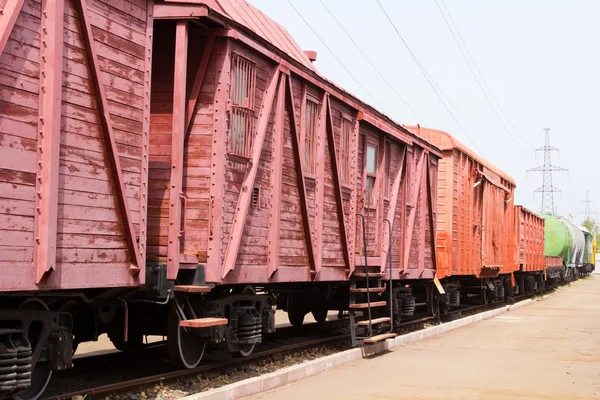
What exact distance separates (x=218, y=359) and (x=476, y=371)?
3.52 m

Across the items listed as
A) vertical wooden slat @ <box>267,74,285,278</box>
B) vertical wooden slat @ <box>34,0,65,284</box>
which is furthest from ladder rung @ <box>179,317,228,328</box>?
vertical wooden slat @ <box>34,0,65,284</box>

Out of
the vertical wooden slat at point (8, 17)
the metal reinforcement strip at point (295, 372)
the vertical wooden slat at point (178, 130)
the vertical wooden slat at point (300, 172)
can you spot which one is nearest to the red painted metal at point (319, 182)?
the vertical wooden slat at point (300, 172)

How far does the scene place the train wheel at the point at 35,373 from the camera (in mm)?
6680

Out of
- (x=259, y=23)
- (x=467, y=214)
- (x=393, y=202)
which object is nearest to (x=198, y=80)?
(x=259, y=23)

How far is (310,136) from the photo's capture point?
445 inches

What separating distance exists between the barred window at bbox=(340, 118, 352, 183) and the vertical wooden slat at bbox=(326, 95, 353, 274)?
1.04 ft

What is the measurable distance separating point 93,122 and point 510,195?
23.8 meters

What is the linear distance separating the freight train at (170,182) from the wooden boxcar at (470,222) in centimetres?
490

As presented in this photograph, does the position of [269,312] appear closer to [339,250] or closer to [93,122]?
[339,250]

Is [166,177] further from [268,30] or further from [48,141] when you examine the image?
[268,30]

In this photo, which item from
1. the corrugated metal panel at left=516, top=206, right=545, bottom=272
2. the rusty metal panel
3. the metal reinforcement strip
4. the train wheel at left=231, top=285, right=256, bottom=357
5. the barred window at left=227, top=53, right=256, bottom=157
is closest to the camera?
the rusty metal panel

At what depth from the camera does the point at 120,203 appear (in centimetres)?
A: 706

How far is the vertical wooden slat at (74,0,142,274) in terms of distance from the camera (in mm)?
6578

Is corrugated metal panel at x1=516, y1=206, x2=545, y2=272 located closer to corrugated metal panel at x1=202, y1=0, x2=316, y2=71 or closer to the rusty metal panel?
corrugated metal panel at x1=202, y1=0, x2=316, y2=71
